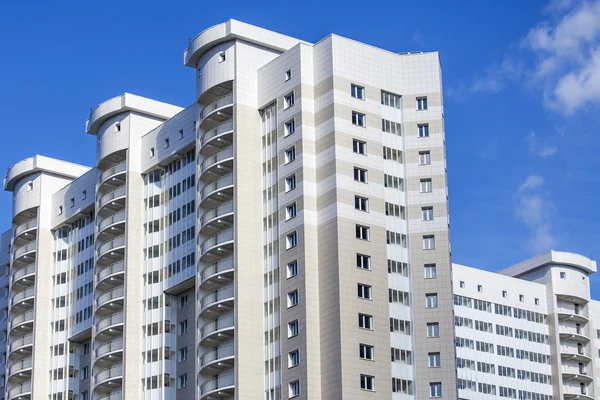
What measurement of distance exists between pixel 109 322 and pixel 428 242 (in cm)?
3071

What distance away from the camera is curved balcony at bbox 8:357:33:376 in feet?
410

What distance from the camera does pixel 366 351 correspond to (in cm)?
9362

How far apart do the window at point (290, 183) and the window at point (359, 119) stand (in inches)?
243

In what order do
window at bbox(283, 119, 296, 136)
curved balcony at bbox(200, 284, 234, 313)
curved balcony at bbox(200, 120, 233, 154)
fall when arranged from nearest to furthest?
curved balcony at bbox(200, 284, 234, 313), window at bbox(283, 119, 296, 136), curved balcony at bbox(200, 120, 233, 154)

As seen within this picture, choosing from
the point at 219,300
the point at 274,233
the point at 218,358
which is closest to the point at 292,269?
the point at 274,233

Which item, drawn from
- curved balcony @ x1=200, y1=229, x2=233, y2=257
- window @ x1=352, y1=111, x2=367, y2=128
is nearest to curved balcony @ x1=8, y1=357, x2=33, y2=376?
curved balcony @ x1=200, y1=229, x2=233, y2=257

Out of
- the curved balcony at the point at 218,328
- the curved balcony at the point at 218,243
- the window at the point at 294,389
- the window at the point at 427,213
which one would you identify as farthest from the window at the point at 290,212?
the window at the point at 294,389

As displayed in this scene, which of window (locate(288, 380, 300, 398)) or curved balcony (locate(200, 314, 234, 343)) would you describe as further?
curved balcony (locate(200, 314, 234, 343))

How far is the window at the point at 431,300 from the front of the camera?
9756cm

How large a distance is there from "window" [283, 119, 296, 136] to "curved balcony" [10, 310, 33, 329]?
126 feet

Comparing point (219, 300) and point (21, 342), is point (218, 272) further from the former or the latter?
point (21, 342)

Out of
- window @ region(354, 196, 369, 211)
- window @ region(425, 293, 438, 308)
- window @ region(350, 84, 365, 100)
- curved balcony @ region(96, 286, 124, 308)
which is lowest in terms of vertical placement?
window @ region(425, 293, 438, 308)

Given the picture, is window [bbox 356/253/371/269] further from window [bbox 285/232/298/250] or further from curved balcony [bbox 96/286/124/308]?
curved balcony [bbox 96/286/124/308]

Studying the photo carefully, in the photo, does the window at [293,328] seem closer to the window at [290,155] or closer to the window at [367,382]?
the window at [367,382]
